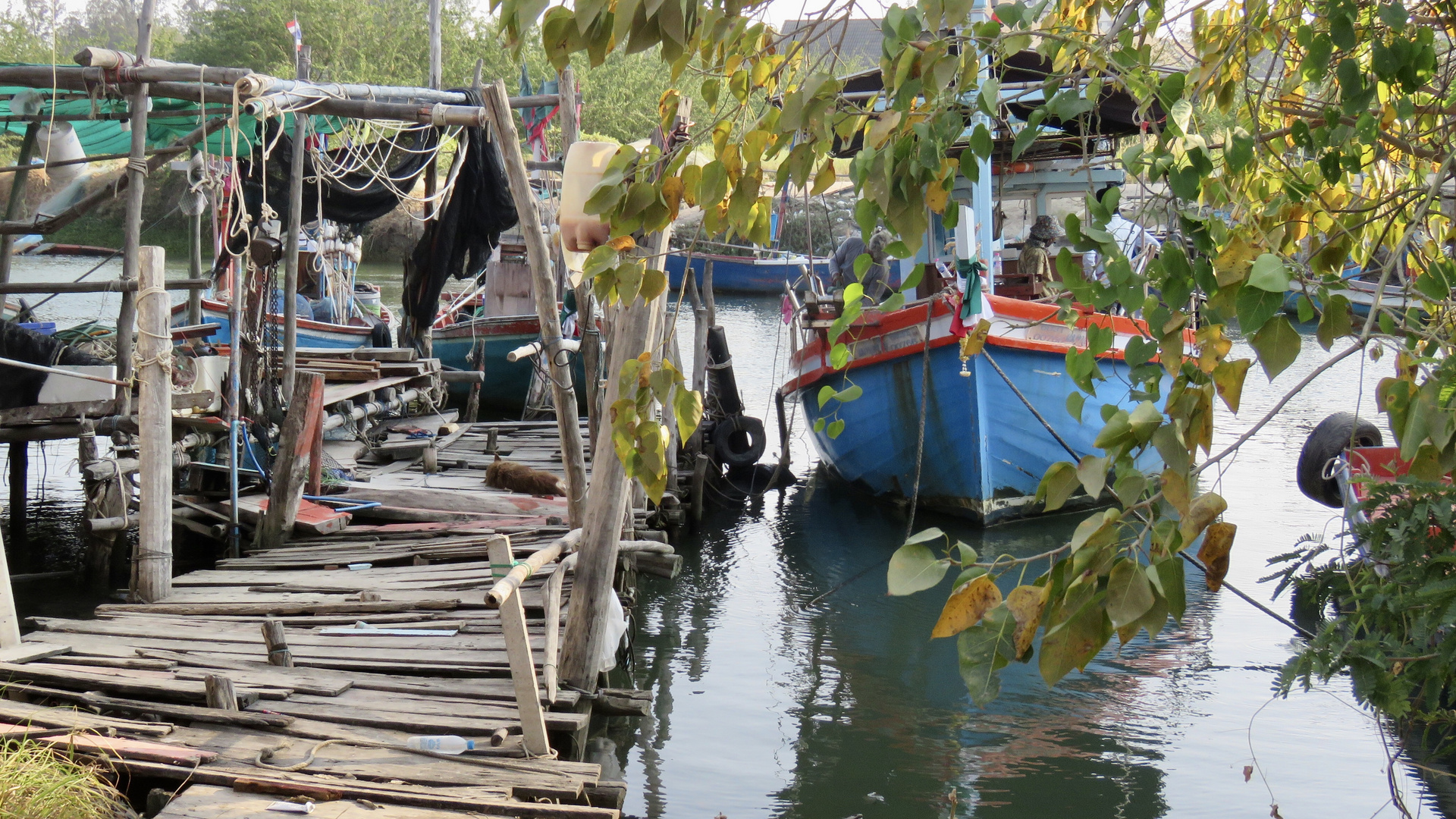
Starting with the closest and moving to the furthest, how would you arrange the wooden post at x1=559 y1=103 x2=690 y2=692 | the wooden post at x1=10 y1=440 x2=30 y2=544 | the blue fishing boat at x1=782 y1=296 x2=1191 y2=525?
the wooden post at x1=559 y1=103 x2=690 y2=692 → the wooden post at x1=10 y1=440 x2=30 y2=544 → the blue fishing boat at x1=782 y1=296 x2=1191 y2=525

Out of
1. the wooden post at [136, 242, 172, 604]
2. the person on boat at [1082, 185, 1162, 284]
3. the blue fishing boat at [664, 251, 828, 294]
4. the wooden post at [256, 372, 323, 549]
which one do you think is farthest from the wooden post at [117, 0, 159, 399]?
the blue fishing boat at [664, 251, 828, 294]

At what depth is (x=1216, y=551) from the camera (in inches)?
69.7

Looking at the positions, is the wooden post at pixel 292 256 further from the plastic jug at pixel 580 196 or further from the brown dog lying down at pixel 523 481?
the plastic jug at pixel 580 196

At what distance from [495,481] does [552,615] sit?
4179mm

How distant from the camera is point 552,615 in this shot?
15.7 feet

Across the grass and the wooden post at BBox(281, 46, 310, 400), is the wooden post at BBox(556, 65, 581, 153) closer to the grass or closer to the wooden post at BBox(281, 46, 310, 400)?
the wooden post at BBox(281, 46, 310, 400)

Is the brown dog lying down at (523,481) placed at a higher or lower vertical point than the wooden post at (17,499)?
higher

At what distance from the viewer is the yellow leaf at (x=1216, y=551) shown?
1738 mm

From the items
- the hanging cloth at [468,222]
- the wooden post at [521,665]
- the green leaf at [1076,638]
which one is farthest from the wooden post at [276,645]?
the hanging cloth at [468,222]

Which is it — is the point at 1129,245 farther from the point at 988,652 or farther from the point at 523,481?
the point at 523,481

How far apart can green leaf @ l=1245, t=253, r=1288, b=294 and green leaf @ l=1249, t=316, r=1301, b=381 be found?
0.48 feet

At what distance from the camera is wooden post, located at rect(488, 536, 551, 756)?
158 inches

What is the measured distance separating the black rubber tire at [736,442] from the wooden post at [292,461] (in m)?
5.55

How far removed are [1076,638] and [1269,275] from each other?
0.56 m
